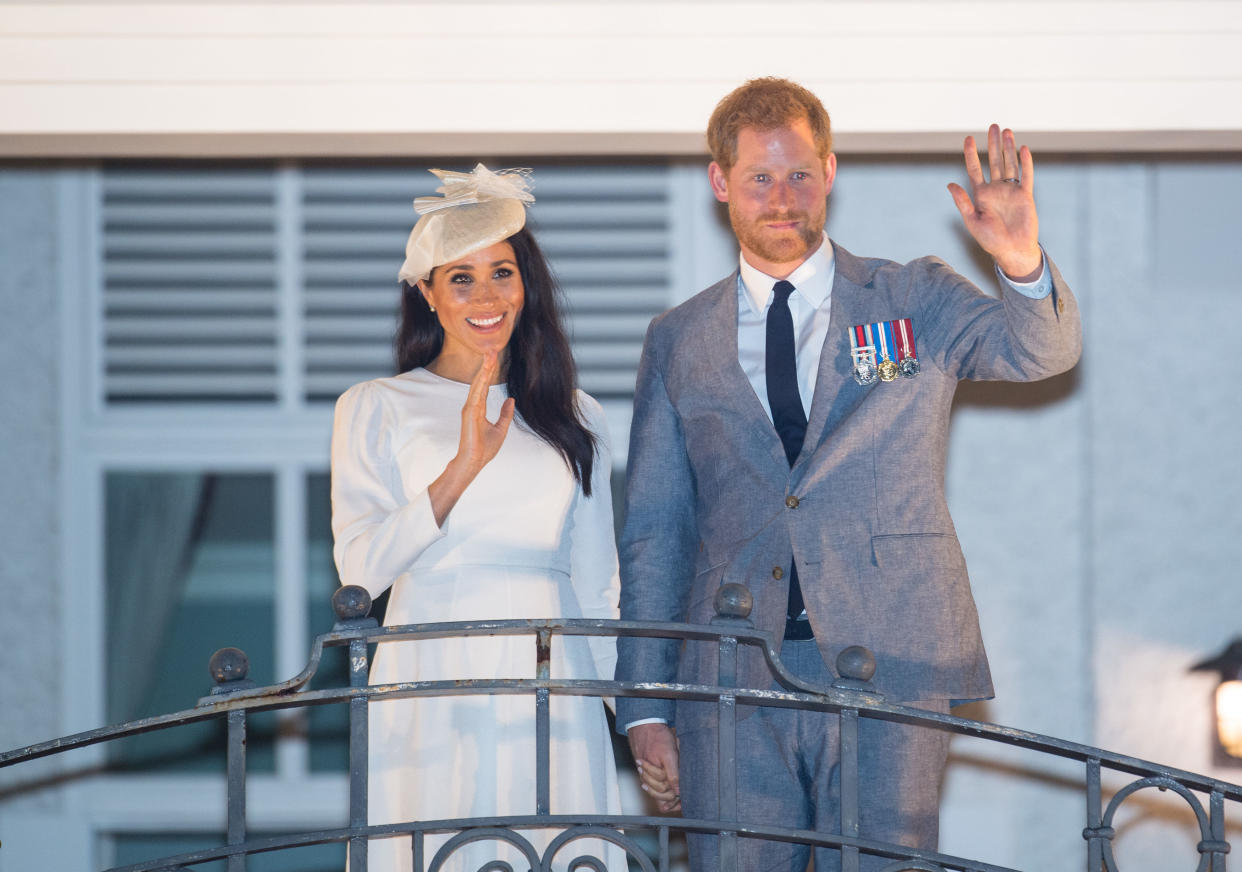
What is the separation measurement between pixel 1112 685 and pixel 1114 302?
4.16ft

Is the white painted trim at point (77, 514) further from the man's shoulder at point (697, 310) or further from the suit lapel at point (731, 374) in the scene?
the suit lapel at point (731, 374)

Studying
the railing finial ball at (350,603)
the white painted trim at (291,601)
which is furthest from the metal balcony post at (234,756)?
the white painted trim at (291,601)

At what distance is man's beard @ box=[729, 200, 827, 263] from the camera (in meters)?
2.52

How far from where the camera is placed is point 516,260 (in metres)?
2.86

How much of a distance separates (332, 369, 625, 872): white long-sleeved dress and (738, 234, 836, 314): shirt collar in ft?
1.73

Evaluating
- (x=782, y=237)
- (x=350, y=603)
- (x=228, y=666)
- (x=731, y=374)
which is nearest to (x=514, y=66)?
(x=782, y=237)

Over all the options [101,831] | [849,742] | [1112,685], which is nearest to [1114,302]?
[1112,685]

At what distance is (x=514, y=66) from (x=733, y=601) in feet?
4.69

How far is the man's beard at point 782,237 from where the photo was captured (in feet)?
8.27

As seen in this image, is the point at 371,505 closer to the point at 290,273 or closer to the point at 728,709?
the point at 728,709

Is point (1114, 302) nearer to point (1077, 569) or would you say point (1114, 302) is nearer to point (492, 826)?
point (1077, 569)

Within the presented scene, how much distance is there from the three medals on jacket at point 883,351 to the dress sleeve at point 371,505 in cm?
89

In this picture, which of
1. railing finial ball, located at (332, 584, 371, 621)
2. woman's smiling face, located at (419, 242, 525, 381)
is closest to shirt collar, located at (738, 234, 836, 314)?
woman's smiling face, located at (419, 242, 525, 381)

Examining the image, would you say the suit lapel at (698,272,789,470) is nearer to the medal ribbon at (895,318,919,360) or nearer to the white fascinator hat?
the medal ribbon at (895,318,919,360)
